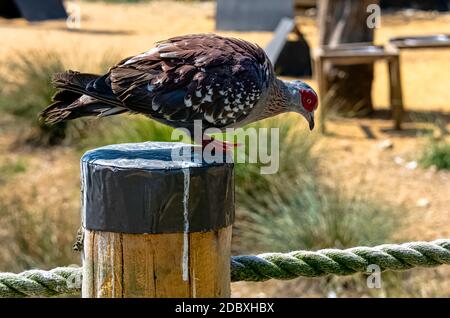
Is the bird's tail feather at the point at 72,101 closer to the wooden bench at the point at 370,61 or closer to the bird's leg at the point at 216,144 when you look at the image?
the bird's leg at the point at 216,144

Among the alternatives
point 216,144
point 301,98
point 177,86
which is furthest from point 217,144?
point 301,98

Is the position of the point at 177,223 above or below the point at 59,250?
above

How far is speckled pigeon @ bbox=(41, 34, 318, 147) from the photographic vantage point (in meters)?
3.38

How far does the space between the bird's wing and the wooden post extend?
96cm

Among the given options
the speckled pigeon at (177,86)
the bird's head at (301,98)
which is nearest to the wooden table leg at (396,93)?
the bird's head at (301,98)

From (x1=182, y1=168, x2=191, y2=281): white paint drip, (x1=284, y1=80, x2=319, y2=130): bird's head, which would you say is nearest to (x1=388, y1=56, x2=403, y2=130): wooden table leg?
(x1=284, y1=80, x2=319, y2=130): bird's head

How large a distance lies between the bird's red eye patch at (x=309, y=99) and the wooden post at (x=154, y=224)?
1.85 meters

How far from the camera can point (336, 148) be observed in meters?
8.95

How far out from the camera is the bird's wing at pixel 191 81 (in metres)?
3.47

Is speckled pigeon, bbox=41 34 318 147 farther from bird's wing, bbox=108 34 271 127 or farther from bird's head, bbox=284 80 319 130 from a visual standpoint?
bird's head, bbox=284 80 319 130

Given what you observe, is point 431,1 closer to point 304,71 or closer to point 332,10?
point 304,71

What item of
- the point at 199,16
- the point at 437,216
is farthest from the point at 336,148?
the point at 199,16

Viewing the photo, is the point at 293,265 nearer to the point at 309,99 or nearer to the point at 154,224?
the point at 154,224
